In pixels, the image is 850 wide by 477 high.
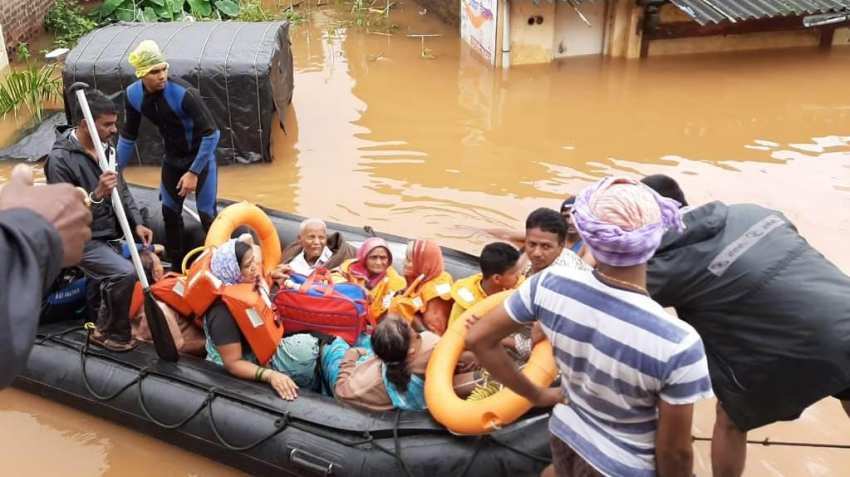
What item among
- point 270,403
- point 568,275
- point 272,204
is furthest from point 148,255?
point 568,275

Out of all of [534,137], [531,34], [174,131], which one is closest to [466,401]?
[174,131]

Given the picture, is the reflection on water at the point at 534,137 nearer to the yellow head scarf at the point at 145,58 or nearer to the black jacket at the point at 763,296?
the yellow head scarf at the point at 145,58

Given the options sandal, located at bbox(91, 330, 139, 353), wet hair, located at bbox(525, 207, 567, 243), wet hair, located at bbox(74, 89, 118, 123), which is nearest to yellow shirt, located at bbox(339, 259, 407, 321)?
wet hair, located at bbox(525, 207, 567, 243)

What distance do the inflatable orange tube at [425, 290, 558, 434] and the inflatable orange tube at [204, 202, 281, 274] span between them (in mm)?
1632

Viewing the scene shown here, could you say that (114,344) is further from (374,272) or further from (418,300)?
(418,300)

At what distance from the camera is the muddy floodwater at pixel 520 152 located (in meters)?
3.91

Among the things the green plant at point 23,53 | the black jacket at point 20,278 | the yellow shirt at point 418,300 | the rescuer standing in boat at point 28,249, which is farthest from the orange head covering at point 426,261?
the green plant at point 23,53

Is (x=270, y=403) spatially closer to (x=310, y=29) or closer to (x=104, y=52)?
(x=104, y=52)

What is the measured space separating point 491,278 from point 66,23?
10243mm

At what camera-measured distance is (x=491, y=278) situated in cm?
337

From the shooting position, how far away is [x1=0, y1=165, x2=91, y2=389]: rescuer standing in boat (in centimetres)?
106

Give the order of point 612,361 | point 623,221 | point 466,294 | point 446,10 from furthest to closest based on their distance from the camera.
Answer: point 446,10 < point 466,294 < point 612,361 < point 623,221

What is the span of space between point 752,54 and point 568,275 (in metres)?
9.51

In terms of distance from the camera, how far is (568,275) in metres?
1.92
